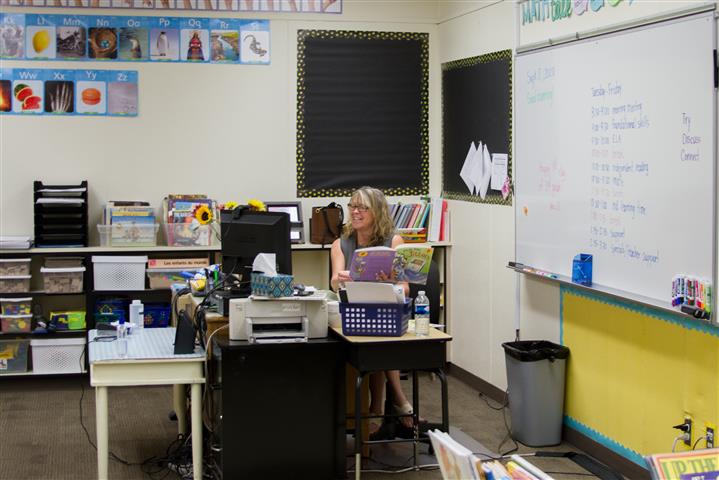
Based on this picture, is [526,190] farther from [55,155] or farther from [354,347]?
[55,155]

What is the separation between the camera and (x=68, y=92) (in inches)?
262

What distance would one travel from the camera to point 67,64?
6.66 m

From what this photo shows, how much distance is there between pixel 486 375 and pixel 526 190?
1422mm

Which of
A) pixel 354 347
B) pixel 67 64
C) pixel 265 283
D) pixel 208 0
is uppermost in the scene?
pixel 208 0

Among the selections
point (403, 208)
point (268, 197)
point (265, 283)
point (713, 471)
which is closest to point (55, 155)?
point (268, 197)

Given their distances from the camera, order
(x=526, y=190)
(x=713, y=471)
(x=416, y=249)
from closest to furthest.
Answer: (x=713, y=471), (x=416, y=249), (x=526, y=190)

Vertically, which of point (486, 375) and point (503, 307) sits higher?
point (503, 307)

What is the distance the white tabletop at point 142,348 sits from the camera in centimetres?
431

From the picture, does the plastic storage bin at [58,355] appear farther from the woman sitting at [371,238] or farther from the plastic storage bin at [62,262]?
the woman sitting at [371,238]

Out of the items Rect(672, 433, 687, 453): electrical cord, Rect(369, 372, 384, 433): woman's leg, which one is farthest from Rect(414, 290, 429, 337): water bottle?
Rect(672, 433, 687, 453): electrical cord

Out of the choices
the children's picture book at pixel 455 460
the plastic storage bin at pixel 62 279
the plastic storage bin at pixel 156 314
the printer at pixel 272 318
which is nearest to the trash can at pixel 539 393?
the printer at pixel 272 318

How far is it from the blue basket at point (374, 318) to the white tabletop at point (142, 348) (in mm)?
697

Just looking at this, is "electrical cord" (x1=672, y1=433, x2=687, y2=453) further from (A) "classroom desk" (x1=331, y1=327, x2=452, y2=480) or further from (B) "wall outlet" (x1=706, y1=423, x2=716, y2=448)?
(A) "classroom desk" (x1=331, y1=327, x2=452, y2=480)

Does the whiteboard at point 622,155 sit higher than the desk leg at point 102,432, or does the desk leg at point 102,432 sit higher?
the whiteboard at point 622,155
